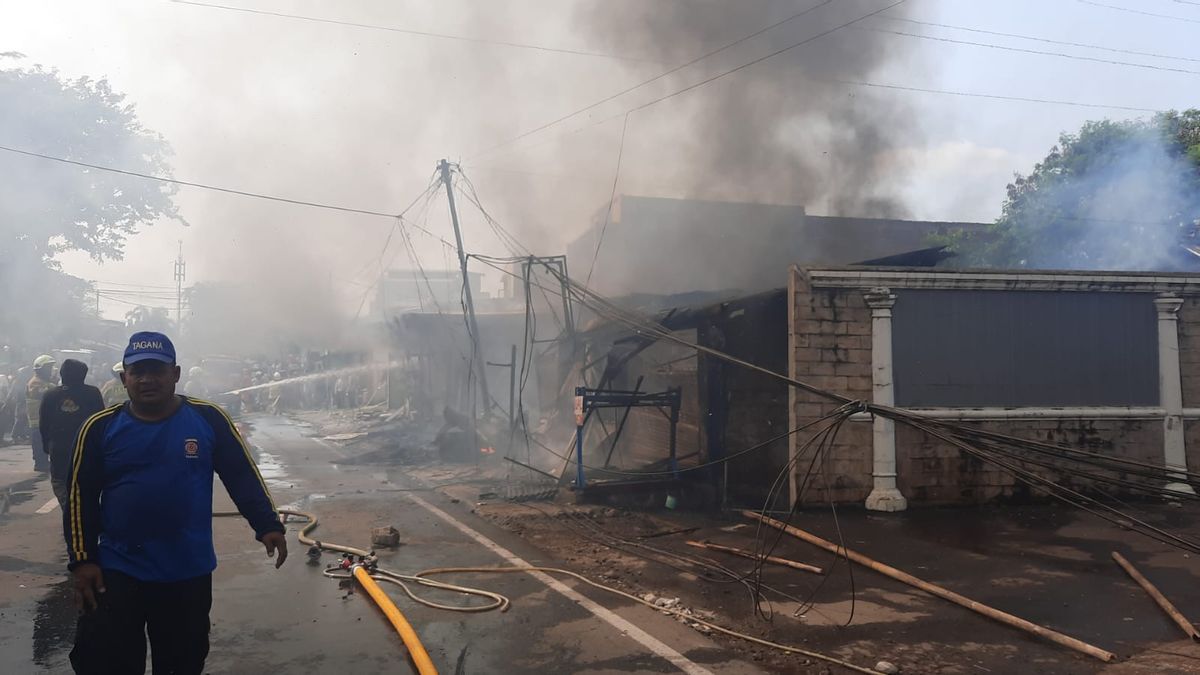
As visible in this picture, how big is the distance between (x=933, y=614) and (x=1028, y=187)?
52.6 feet

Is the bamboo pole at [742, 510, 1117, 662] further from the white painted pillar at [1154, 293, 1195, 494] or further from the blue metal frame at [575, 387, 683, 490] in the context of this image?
the white painted pillar at [1154, 293, 1195, 494]

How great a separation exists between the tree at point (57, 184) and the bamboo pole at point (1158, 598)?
26.7m

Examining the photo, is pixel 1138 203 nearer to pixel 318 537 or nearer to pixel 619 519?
pixel 619 519

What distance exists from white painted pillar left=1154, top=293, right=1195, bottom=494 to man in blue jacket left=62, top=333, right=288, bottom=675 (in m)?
11.2

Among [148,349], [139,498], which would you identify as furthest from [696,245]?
[139,498]

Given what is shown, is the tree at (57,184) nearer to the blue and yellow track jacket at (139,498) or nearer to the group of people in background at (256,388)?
the group of people in background at (256,388)

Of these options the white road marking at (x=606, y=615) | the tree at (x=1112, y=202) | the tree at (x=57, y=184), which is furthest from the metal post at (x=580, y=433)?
the tree at (x=57, y=184)

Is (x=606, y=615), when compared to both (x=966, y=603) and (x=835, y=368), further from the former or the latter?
(x=835, y=368)

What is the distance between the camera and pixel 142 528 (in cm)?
301

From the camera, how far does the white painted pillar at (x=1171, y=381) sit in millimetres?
9977

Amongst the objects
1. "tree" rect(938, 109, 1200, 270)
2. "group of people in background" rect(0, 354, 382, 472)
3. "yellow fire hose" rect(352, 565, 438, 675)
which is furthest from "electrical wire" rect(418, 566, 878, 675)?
"tree" rect(938, 109, 1200, 270)

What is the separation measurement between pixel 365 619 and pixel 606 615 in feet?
5.49

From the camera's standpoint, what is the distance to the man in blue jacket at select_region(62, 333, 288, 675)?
114 inches

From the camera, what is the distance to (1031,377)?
32.2 feet
